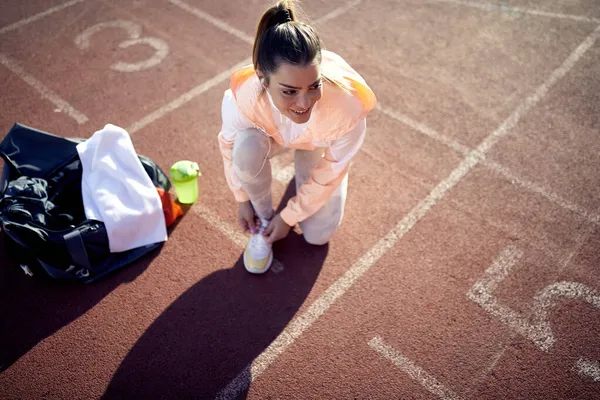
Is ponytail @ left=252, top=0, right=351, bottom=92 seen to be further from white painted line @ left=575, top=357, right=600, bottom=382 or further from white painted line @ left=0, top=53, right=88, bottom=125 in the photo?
white painted line @ left=0, top=53, right=88, bottom=125

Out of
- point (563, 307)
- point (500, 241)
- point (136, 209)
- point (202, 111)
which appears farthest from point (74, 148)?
point (563, 307)

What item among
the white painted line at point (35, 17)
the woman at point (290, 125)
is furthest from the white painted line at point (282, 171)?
the white painted line at point (35, 17)

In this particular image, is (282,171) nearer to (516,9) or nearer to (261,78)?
(261,78)

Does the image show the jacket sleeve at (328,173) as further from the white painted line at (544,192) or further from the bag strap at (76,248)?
the white painted line at (544,192)

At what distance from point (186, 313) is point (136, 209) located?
0.89 m

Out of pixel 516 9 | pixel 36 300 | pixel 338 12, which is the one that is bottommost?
pixel 36 300

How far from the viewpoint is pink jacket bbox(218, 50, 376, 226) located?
3.10 metres

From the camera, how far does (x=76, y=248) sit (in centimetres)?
352

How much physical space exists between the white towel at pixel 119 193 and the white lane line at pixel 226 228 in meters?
0.40

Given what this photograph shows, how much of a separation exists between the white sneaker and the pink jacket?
0.48 m

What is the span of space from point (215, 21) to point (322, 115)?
3.85m

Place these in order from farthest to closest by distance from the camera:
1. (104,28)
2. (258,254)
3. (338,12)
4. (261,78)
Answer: (338,12) < (104,28) < (258,254) < (261,78)

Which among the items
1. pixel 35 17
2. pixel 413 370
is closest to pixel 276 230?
pixel 413 370

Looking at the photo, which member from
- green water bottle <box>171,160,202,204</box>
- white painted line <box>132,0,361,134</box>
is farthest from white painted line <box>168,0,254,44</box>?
green water bottle <box>171,160,202,204</box>
